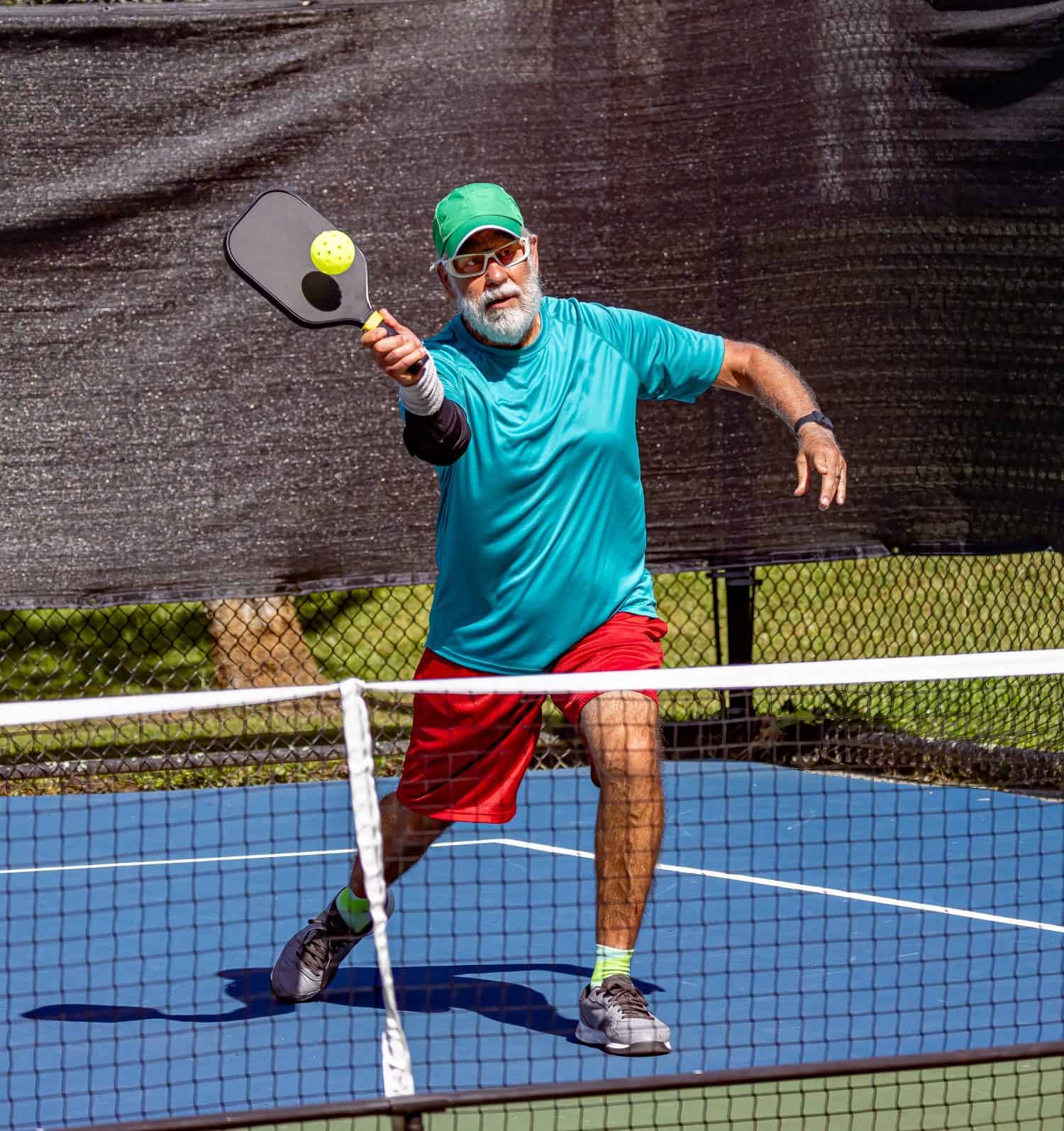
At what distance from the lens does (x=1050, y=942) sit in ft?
14.7

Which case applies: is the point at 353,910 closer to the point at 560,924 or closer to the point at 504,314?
the point at 560,924

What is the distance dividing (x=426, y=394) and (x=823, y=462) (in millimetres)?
936

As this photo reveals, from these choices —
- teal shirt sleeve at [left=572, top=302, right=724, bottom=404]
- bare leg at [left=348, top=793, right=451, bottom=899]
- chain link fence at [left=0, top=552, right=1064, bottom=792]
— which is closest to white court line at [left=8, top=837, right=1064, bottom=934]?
chain link fence at [left=0, top=552, right=1064, bottom=792]

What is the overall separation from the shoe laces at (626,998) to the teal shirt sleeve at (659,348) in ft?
4.77

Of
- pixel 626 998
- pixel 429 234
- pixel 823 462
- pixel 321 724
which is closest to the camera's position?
pixel 626 998

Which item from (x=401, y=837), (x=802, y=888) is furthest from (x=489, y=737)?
(x=802, y=888)

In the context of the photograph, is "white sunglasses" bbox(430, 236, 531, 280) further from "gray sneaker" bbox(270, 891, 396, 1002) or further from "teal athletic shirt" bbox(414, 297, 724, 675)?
"gray sneaker" bbox(270, 891, 396, 1002)

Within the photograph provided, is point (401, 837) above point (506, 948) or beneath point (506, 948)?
above

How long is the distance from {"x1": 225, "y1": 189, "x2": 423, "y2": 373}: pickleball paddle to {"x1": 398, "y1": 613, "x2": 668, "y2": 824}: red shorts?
2.94ft

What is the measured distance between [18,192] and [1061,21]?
12.1 feet

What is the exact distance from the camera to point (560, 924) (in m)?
4.84

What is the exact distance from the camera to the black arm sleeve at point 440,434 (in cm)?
370

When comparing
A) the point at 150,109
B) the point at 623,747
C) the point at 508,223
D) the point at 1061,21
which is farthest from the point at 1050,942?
the point at 150,109

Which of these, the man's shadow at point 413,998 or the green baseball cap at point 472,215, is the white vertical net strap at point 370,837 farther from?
the green baseball cap at point 472,215
